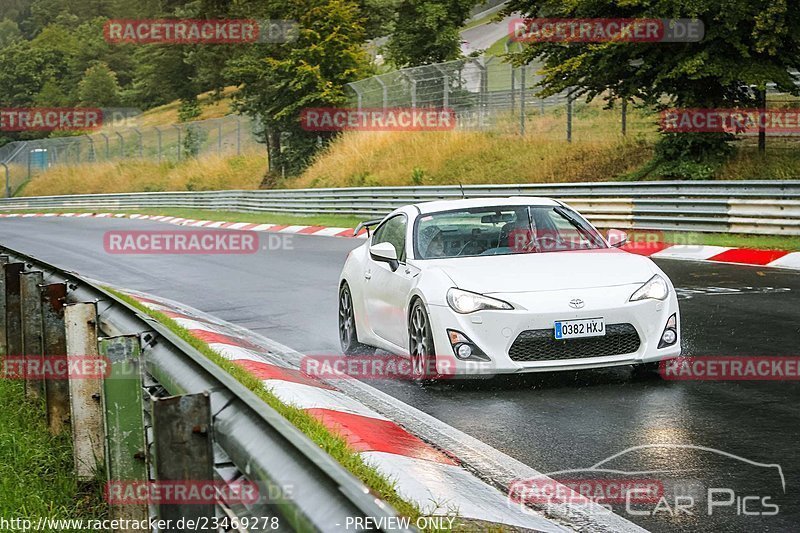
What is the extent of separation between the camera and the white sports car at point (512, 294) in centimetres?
792

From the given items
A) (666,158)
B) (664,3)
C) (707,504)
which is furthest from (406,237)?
(666,158)

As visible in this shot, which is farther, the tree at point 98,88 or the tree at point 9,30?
the tree at point 9,30

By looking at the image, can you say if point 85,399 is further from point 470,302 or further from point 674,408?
point 674,408

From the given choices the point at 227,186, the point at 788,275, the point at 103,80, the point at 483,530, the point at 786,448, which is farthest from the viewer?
the point at 103,80

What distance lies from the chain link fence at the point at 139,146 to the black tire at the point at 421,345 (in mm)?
40121

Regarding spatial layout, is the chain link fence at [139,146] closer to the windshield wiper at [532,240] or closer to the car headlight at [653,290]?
the windshield wiper at [532,240]

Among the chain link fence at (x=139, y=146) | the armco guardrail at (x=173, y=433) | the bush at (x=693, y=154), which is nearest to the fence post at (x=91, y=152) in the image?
the chain link fence at (x=139, y=146)

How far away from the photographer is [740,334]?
32.6 ft

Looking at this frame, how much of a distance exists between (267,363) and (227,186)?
42.3m

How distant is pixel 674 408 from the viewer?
7.29 metres

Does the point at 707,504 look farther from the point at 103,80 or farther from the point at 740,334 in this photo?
the point at 103,80

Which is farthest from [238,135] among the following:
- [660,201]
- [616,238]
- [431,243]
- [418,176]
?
[616,238]

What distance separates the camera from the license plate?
25.9 feet

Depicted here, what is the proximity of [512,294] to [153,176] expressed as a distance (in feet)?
175
